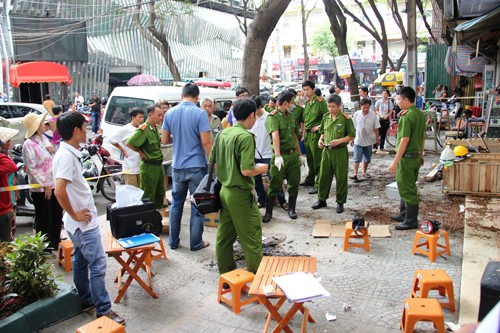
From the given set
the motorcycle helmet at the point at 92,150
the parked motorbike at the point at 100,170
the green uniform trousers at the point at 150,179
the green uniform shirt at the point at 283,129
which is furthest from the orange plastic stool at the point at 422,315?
the motorcycle helmet at the point at 92,150

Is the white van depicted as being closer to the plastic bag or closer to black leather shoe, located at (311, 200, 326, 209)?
black leather shoe, located at (311, 200, 326, 209)

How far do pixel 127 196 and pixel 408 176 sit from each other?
361 cm

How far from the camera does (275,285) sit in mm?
3820

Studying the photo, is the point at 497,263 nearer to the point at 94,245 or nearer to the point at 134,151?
the point at 94,245

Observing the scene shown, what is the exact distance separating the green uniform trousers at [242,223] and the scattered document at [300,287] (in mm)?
838

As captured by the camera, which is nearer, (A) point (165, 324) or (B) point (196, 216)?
(A) point (165, 324)

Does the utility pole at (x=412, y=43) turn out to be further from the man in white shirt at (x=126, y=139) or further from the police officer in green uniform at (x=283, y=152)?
the man in white shirt at (x=126, y=139)

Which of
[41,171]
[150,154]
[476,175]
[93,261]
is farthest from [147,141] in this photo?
[476,175]

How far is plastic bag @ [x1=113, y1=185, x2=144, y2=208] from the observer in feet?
15.1

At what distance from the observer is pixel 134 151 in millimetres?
6629

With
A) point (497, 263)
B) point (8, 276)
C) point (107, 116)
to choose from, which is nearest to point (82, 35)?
point (107, 116)

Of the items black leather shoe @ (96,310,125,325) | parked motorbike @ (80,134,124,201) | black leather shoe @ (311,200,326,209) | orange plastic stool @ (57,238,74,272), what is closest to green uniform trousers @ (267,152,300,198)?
black leather shoe @ (311,200,326,209)

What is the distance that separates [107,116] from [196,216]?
4.93 metres

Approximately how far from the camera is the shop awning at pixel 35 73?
60.4 feet
